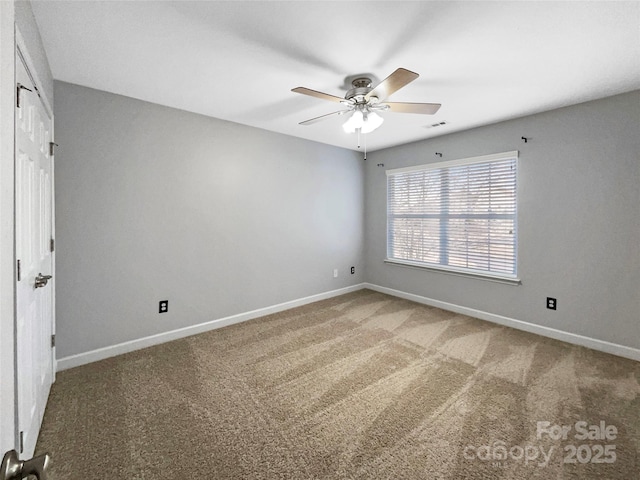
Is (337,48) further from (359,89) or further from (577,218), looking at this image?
(577,218)

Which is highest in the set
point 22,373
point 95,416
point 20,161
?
point 20,161

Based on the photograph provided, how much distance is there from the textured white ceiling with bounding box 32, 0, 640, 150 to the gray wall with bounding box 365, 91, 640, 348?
316 mm

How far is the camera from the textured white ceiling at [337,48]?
1.64 metres

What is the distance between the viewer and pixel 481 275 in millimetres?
3672

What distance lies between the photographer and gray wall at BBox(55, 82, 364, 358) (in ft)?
8.29

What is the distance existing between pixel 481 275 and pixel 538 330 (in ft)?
2.64

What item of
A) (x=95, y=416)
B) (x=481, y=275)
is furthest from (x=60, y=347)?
→ (x=481, y=275)

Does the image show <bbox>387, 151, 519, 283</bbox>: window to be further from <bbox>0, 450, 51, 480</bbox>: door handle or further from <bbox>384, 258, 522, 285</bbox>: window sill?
<bbox>0, 450, 51, 480</bbox>: door handle

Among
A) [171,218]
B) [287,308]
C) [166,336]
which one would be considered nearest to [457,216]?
[287,308]

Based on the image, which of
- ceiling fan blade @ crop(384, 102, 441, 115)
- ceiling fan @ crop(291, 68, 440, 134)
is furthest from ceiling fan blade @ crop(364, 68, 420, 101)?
ceiling fan blade @ crop(384, 102, 441, 115)

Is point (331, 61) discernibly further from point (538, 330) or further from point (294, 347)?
point (538, 330)

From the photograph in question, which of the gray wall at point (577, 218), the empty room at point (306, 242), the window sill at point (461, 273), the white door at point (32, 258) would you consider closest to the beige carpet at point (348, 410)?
the empty room at point (306, 242)

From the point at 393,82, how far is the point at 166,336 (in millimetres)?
3094

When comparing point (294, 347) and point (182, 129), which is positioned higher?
point (182, 129)
